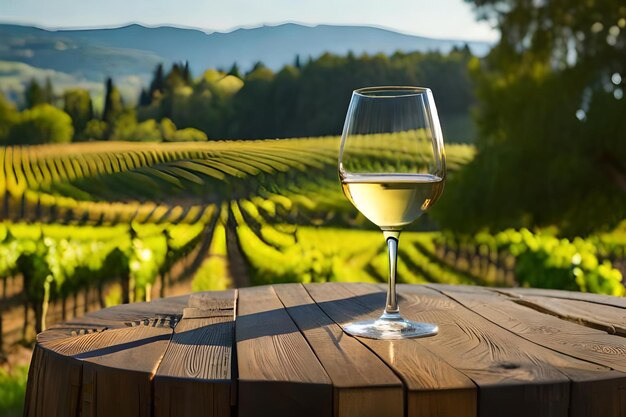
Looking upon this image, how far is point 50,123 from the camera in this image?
466cm

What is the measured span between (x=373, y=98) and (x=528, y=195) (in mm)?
4888

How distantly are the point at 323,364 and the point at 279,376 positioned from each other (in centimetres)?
9

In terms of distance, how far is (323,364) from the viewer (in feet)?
3.48

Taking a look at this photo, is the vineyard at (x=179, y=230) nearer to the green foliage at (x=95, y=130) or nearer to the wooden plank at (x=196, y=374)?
the green foliage at (x=95, y=130)

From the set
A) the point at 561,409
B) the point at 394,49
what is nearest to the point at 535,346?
the point at 561,409

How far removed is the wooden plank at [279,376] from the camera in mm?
956

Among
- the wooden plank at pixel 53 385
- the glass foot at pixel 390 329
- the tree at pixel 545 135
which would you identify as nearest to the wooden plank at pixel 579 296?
the glass foot at pixel 390 329

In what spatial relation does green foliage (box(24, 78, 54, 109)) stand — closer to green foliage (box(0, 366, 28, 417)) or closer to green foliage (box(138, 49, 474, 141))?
green foliage (box(138, 49, 474, 141))

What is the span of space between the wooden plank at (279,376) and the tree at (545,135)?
4508 mm

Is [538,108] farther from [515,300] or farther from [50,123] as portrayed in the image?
[515,300]

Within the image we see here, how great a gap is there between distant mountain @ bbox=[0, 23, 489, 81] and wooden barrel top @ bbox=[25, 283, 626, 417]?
3507mm

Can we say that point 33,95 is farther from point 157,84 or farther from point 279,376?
point 279,376

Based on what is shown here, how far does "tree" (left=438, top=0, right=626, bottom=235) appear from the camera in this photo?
5.71 metres

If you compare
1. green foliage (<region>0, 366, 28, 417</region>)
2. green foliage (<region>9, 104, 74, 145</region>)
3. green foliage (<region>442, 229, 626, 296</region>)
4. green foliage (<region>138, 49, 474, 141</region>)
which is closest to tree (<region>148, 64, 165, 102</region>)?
green foliage (<region>138, 49, 474, 141</region>)
